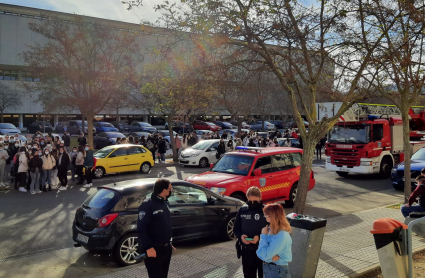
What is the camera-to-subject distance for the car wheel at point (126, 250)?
705 centimetres

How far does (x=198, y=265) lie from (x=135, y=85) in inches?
893

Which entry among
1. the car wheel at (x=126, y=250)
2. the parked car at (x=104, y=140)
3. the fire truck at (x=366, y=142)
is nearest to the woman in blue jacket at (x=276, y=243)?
the car wheel at (x=126, y=250)

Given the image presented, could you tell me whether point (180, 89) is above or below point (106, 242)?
above

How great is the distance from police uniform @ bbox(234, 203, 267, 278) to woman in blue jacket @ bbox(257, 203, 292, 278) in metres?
0.49

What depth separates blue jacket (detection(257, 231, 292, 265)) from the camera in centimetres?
436

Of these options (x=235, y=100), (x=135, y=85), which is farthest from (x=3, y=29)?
(x=235, y=100)

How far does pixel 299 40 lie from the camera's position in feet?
31.3

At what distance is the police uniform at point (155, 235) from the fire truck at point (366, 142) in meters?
13.9

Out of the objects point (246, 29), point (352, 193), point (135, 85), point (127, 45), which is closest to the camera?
point (246, 29)

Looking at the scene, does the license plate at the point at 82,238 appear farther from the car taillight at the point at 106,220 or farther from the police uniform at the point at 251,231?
the police uniform at the point at 251,231

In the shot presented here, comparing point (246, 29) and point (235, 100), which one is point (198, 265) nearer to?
point (246, 29)

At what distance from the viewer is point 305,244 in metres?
5.52

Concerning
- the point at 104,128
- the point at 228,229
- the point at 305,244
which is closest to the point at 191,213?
the point at 228,229

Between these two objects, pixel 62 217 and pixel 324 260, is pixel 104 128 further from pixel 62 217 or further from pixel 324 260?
pixel 324 260
